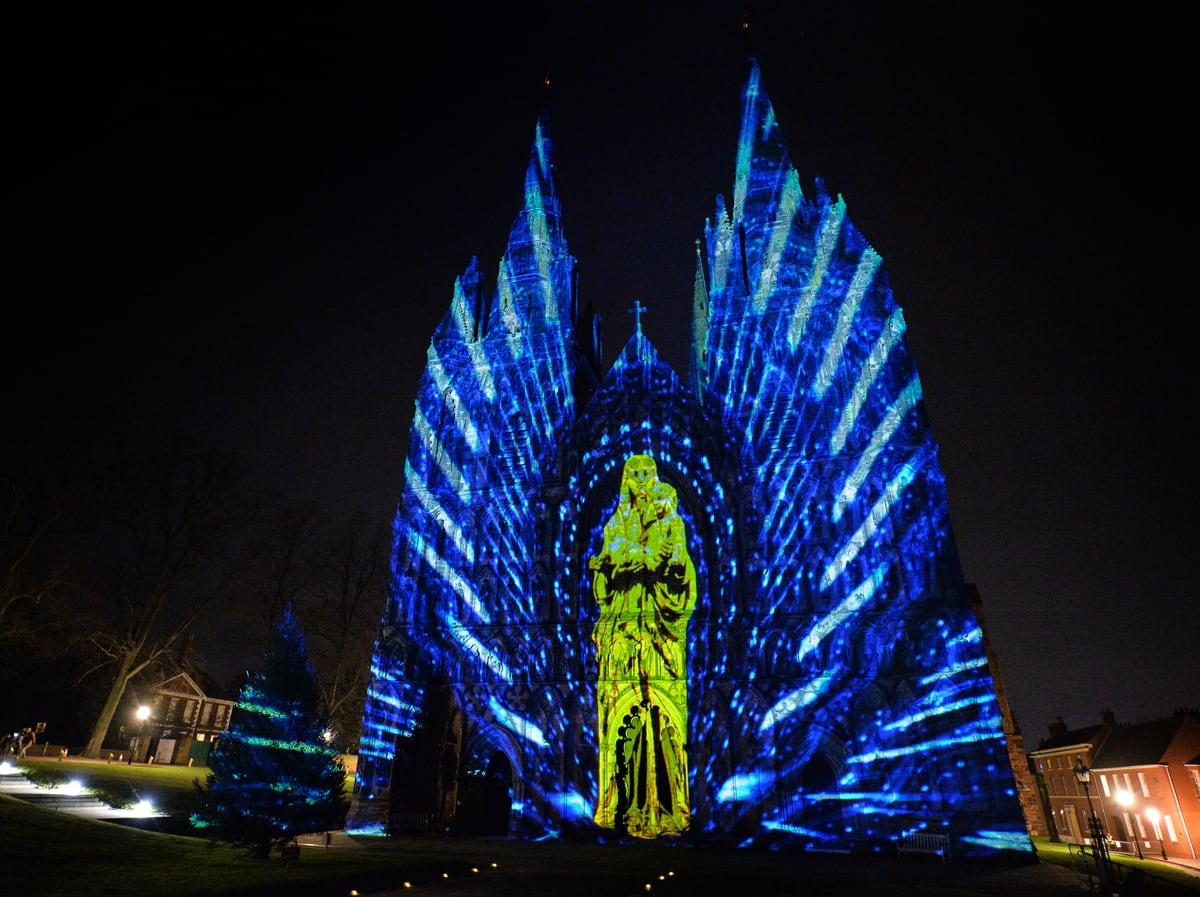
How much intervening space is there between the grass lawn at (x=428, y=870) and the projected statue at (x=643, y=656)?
2769mm

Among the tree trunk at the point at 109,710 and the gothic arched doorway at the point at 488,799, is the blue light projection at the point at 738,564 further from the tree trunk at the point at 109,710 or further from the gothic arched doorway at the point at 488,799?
the tree trunk at the point at 109,710

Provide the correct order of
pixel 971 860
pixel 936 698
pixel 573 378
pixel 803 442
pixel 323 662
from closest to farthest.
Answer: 1. pixel 971 860
2. pixel 936 698
3. pixel 803 442
4. pixel 573 378
5. pixel 323 662

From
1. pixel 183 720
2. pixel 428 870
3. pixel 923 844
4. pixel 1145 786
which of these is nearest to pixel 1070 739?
pixel 1145 786

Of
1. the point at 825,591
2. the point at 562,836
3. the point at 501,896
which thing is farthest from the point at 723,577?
the point at 501,896

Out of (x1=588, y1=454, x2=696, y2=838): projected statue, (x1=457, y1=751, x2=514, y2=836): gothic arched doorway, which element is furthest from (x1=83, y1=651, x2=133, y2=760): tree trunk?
(x1=588, y1=454, x2=696, y2=838): projected statue

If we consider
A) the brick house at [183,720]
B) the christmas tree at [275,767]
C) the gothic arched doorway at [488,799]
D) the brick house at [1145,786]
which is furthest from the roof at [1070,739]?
the brick house at [183,720]

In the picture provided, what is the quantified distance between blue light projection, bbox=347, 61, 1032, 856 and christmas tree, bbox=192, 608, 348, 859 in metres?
9.73

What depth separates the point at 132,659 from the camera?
25.3 m

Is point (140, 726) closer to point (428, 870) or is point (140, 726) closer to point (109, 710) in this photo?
point (109, 710)

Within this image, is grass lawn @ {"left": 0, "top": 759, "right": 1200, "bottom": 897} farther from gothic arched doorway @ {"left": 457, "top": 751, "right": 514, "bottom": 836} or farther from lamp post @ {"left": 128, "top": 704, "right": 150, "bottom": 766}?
lamp post @ {"left": 128, "top": 704, "right": 150, "bottom": 766}

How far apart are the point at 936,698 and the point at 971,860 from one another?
3811mm

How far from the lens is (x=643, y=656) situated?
72.9 feet

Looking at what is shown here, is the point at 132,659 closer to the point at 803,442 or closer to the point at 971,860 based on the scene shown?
the point at 803,442

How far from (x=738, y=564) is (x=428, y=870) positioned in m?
13.0
